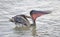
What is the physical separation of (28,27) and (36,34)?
8.0 inches

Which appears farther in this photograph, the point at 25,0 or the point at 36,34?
the point at 25,0

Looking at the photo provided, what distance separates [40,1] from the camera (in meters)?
5.76

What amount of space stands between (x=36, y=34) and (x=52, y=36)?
25 cm

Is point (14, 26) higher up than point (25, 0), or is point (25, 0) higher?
point (25, 0)

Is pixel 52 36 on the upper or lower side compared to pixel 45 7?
lower

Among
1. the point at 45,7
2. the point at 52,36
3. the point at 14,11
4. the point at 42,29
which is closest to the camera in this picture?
the point at 52,36

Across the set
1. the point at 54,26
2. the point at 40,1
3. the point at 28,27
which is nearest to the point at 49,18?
the point at 54,26

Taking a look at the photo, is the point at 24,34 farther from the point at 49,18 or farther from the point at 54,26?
the point at 49,18

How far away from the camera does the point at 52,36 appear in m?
3.61

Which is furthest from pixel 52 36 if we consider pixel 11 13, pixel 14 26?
pixel 11 13

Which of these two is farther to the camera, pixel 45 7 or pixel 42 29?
pixel 45 7

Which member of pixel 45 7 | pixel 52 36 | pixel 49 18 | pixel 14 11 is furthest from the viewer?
pixel 45 7

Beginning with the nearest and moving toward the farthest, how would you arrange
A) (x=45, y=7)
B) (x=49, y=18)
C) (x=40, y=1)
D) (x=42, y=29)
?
(x=42, y=29) → (x=49, y=18) → (x=45, y=7) → (x=40, y=1)

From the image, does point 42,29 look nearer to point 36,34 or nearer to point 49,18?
point 36,34
